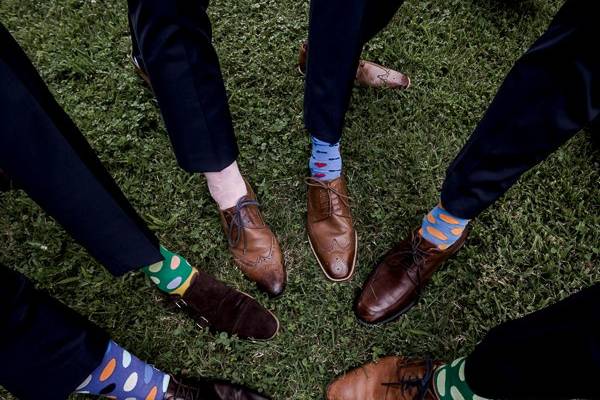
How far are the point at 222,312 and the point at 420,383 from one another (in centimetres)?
67

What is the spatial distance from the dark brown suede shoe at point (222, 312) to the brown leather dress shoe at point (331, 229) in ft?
0.97

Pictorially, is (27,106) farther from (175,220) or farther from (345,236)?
(345,236)

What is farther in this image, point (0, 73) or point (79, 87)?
point (79, 87)

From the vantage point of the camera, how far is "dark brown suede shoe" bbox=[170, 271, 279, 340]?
61.6 inches

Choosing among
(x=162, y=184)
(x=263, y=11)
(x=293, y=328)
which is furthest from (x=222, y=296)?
(x=263, y=11)

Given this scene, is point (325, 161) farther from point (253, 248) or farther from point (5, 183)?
point (5, 183)

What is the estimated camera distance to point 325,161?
1.75 meters

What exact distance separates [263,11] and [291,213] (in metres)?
1.20

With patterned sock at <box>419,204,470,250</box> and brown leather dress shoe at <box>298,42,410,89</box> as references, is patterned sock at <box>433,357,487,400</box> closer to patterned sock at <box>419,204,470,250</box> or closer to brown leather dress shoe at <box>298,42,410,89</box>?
patterned sock at <box>419,204,470,250</box>

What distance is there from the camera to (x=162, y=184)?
1906 mm

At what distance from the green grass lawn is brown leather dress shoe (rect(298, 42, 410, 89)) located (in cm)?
4

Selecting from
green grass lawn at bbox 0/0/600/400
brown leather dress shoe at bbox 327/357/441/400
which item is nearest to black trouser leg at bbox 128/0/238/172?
green grass lawn at bbox 0/0/600/400

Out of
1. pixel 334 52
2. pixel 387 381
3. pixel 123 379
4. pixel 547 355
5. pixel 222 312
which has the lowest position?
pixel 387 381

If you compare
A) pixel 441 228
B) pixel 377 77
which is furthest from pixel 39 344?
pixel 377 77
